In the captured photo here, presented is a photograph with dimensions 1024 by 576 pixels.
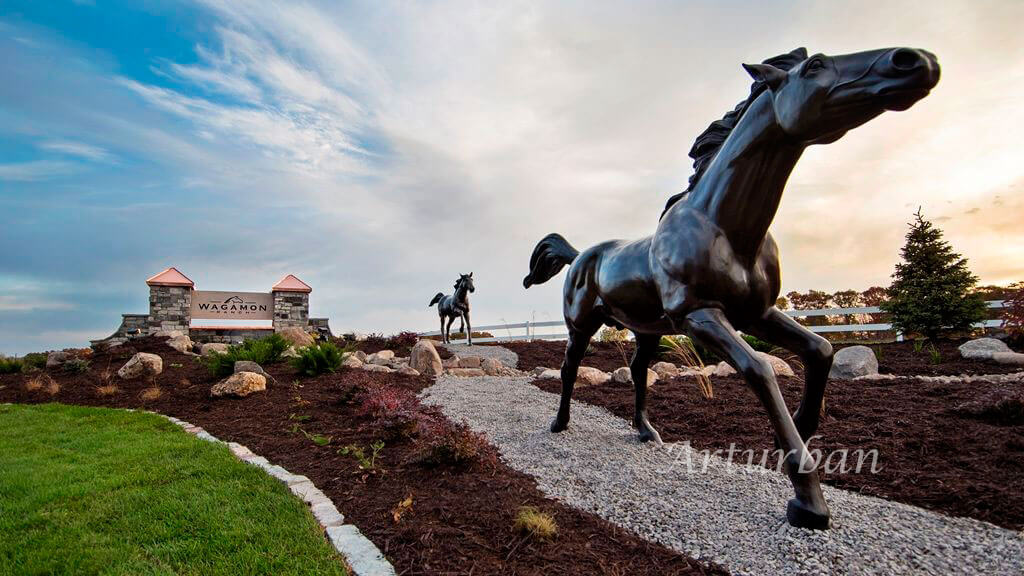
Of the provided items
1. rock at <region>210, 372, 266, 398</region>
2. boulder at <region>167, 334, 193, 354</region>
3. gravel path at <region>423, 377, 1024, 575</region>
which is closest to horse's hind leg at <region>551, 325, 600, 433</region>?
gravel path at <region>423, 377, 1024, 575</region>

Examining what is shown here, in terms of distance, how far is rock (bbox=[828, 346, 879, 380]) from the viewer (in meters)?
6.90

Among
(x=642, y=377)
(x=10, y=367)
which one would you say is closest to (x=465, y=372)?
(x=642, y=377)

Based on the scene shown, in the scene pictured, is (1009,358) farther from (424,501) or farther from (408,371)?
(408,371)

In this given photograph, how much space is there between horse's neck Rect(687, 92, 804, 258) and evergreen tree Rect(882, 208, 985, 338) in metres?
9.99

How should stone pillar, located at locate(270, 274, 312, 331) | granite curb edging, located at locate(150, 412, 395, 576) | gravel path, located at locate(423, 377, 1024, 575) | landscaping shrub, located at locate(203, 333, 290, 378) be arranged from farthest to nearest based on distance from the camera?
stone pillar, located at locate(270, 274, 312, 331)
landscaping shrub, located at locate(203, 333, 290, 378)
granite curb edging, located at locate(150, 412, 395, 576)
gravel path, located at locate(423, 377, 1024, 575)

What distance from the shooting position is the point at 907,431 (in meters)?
3.83

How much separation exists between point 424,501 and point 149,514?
1.69 metres

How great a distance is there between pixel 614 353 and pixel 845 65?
35.4ft

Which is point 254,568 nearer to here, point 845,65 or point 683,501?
point 683,501

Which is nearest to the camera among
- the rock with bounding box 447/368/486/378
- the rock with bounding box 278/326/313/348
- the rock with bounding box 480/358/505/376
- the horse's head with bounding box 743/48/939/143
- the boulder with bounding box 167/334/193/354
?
the horse's head with bounding box 743/48/939/143

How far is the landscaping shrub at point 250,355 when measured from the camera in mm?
8305

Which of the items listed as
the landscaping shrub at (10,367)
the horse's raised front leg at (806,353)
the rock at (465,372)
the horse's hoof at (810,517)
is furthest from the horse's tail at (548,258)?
the landscaping shrub at (10,367)

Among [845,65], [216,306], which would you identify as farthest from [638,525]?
[216,306]

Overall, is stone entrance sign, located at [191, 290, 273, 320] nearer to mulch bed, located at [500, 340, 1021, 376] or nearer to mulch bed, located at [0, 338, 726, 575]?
mulch bed, located at [500, 340, 1021, 376]
